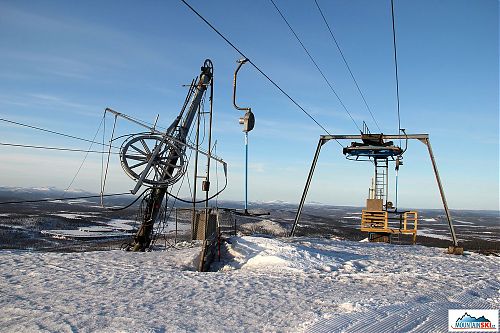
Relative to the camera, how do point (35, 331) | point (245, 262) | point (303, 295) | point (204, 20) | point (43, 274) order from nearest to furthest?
point (35, 331)
point (303, 295)
point (204, 20)
point (43, 274)
point (245, 262)

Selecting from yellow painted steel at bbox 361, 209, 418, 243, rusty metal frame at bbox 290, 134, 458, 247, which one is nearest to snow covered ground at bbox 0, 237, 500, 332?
rusty metal frame at bbox 290, 134, 458, 247

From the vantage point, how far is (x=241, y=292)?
27.6 ft

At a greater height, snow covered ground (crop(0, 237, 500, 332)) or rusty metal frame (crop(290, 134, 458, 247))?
rusty metal frame (crop(290, 134, 458, 247))

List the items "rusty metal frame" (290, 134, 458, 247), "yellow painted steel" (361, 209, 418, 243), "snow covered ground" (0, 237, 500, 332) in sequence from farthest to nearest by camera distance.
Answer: "yellow painted steel" (361, 209, 418, 243), "rusty metal frame" (290, 134, 458, 247), "snow covered ground" (0, 237, 500, 332)

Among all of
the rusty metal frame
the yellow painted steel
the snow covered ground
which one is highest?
the rusty metal frame

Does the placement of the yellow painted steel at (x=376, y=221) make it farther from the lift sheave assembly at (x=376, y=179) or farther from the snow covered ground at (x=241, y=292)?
the snow covered ground at (x=241, y=292)

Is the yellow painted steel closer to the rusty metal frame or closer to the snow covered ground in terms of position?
the rusty metal frame

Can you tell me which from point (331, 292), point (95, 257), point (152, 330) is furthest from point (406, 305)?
point (95, 257)

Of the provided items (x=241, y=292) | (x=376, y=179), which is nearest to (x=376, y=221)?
(x=376, y=179)

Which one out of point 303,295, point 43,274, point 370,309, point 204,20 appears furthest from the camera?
point 43,274

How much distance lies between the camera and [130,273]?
1000cm

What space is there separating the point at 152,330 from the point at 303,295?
3303 mm

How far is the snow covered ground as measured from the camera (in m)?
6.41

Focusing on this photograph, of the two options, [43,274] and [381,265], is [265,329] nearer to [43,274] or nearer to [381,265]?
[43,274]
